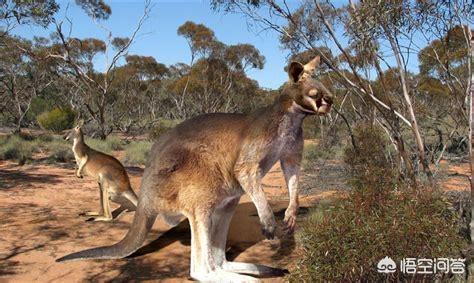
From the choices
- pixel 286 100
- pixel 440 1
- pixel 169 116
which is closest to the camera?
pixel 286 100

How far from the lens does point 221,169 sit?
4055 millimetres

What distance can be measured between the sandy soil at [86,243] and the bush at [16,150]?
22.1ft

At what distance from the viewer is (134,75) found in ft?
118

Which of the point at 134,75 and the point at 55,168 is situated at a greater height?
the point at 134,75

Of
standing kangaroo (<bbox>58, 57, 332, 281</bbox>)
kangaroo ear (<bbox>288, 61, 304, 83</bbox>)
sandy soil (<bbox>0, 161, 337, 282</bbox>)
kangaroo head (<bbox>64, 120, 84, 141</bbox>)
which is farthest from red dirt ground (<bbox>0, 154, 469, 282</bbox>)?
kangaroo ear (<bbox>288, 61, 304, 83</bbox>)

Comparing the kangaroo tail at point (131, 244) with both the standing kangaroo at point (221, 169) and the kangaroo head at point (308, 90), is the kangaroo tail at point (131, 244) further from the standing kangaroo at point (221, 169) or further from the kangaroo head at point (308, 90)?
the kangaroo head at point (308, 90)

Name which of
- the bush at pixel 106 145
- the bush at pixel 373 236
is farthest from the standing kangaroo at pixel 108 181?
the bush at pixel 106 145

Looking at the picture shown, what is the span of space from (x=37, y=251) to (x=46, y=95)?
35705 mm

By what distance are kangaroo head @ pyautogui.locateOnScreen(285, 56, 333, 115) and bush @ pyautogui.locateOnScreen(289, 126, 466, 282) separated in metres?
0.83

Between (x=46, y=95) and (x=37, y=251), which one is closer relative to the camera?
(x=37, y=251)

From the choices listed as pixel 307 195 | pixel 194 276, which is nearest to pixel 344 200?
pixel 194 276

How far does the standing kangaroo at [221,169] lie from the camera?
3768 millimetres

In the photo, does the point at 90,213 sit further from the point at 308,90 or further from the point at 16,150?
the point at 16,150

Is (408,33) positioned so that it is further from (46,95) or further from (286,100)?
(46,95)
